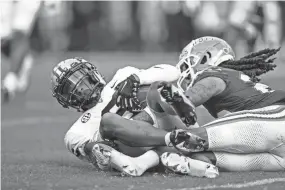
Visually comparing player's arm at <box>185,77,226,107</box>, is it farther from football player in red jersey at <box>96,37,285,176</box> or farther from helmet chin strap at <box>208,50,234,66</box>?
helmet chin strap at <box>208,50,234,66</box>

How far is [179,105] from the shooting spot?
497 cm

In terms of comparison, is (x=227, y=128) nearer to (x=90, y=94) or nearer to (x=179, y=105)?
(x=179, y=105)

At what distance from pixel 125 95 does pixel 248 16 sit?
372 inches

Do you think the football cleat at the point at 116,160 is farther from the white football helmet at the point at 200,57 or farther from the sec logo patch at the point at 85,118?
the white football helmet at the point at 200,57

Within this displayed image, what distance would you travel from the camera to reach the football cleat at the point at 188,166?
16.5ft

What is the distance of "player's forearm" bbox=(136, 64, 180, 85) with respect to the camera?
5555 mm

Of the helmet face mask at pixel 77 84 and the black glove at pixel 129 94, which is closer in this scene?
the black glove at pixel 129 94

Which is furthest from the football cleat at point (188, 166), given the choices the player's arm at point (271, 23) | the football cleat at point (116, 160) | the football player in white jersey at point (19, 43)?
the player's arm at point (271, 23)

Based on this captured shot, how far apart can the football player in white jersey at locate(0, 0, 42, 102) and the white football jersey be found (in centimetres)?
521

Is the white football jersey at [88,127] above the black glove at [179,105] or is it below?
below

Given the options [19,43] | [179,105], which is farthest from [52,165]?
[19,43]

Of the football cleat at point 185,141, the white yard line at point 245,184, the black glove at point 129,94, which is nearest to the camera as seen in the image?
the white yard line at point 245,184

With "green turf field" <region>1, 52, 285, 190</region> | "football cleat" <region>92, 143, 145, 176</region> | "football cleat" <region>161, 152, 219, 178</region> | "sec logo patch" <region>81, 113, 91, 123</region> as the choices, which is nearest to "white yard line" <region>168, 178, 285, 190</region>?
"green turf field" <region>1, 52, 285, 190</region>

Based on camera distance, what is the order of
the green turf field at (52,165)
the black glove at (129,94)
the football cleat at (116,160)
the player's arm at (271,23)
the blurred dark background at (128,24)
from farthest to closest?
the blurred dark background at (128,24), the player's arm at (271,23), the black glove at (129,94), the football cleat at (116,160), the green turf field at (52,165)
